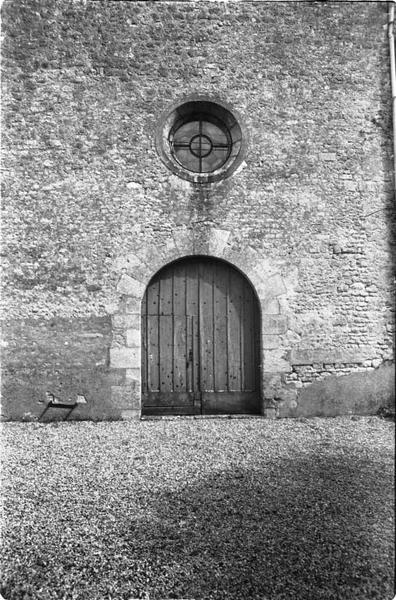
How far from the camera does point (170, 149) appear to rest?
627 cm

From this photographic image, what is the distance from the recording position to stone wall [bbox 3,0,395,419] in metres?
5.89

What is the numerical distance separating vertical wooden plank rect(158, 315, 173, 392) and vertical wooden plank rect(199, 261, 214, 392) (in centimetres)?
43

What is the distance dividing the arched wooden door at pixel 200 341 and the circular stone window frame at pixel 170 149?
3.82 ft

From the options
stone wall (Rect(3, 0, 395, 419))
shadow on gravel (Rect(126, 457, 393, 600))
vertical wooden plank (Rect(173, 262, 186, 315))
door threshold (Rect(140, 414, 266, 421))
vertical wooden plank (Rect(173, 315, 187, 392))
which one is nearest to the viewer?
shadow on gravel (Rect(126, 457, 393, 600))

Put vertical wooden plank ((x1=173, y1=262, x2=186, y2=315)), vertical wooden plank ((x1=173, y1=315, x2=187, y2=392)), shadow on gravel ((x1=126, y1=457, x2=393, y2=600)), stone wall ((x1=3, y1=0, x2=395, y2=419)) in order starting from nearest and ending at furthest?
shadow on gravel ((x1=126, y1=457, x2=393, y2=600)), stone wall ((x1=3, y1=0, x2=395, y2=419)), vertical wooden plank ((x1=173, y1=315, x2=187, y2=392)), vertical wooden plank ((x1=173, y1=262, x2=186, y2=315))

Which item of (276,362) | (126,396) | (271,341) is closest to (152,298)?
(126,396)

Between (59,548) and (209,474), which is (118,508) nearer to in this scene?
(59,548)

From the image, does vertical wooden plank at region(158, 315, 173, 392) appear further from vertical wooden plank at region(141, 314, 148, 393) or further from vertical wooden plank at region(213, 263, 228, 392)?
vertical wooden plank at region(213, 263, 228, 392)

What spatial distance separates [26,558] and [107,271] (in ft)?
13.2

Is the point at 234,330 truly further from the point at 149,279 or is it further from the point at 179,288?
the point at 149,279

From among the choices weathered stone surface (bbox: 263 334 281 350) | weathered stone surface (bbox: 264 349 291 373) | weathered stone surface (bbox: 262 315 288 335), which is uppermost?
weathered stone surface (bbox: 262 315 288 335)

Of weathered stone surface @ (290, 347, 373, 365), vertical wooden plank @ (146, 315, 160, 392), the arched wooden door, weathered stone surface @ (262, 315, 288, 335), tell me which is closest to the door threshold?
the arched wooden door

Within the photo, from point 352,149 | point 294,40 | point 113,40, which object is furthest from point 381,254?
point 113,40

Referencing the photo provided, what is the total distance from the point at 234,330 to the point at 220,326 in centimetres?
21
